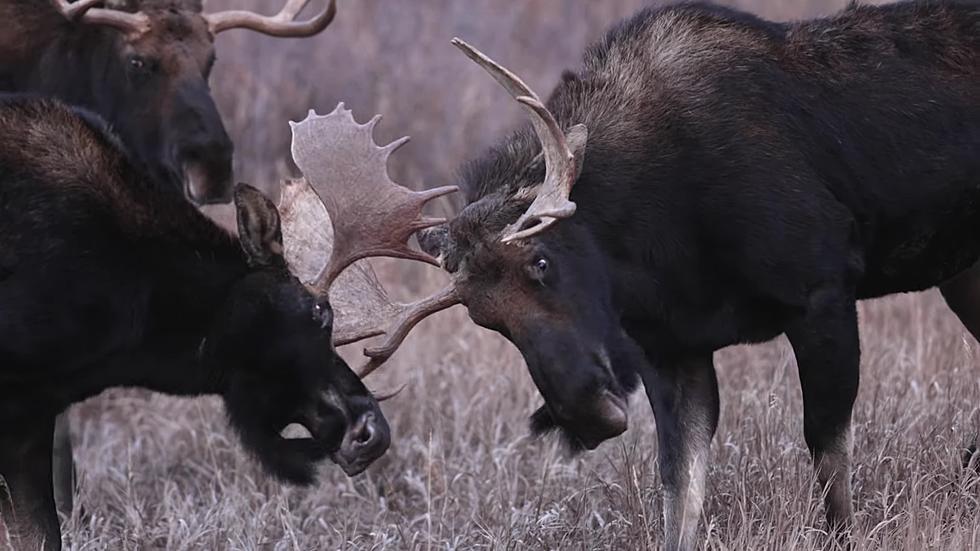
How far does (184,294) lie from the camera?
5.95 m

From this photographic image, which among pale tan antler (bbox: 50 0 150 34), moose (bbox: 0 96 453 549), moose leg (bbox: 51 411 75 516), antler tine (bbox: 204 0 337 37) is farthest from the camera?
antler tine (bbox: 204 0 337 37)

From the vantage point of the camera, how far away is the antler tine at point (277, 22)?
26.3 ft

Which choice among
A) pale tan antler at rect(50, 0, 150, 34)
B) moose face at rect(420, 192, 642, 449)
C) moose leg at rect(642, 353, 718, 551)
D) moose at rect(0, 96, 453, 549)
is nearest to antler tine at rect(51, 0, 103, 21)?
pale tan antler at rect(50, 0, 150, 34)

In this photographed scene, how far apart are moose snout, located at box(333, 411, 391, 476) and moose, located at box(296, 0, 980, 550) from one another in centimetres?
24

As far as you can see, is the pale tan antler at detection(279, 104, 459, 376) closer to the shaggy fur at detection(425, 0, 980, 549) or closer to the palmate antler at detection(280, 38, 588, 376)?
the palmate antler at detection(280, 38, 588, 376)

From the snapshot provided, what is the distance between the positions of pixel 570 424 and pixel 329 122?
4.33 feet

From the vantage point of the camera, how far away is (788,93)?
6.27m

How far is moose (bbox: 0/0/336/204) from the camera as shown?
24.8 ft

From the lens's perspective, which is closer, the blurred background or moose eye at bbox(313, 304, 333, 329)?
moose eye at bbox(313, 304, 333, 329)

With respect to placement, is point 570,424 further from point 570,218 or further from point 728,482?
point 728,482

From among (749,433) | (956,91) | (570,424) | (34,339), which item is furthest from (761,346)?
(34,339)

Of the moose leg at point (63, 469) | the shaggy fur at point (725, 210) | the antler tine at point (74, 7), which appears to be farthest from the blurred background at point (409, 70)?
the shaggy fur at point (725, 210)

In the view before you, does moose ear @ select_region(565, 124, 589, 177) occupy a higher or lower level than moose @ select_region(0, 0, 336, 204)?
higher

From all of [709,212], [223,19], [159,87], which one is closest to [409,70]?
[223,19]
